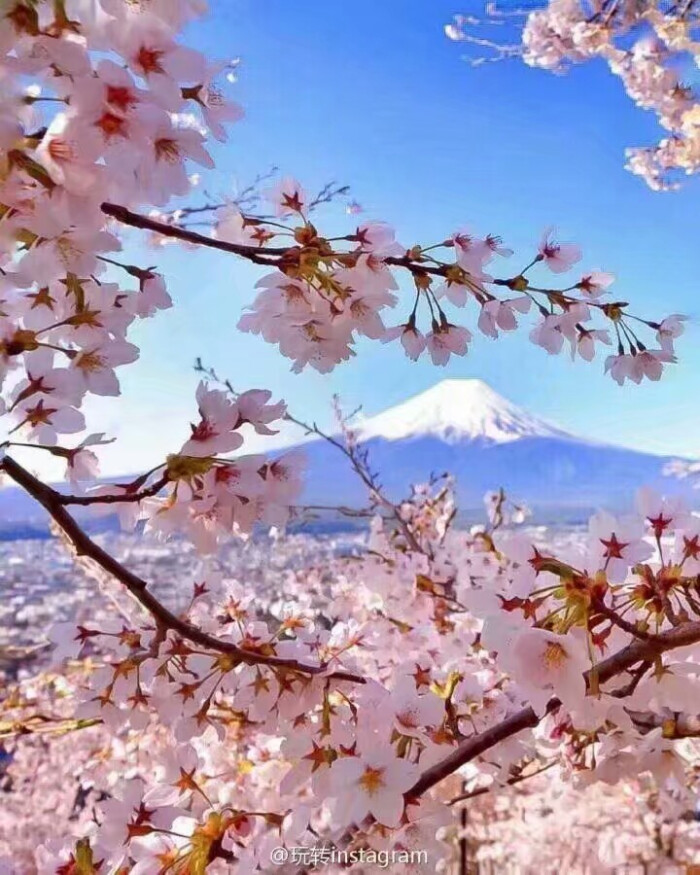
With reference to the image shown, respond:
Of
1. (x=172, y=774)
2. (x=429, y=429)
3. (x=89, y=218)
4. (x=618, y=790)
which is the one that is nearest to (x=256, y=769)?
(x=172, y=774)

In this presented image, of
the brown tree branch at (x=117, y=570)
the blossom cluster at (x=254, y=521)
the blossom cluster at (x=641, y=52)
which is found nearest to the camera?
the blossom cluster at (x=254, y=521)

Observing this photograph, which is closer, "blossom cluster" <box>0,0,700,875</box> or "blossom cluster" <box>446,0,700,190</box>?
"blossom cluster" <box>0,0,700,875</box>

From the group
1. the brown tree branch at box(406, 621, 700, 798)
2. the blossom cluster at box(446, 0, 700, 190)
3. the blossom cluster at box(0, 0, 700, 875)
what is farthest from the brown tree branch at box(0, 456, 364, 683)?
the blossom cluster at box(446, 0, 700, 190)

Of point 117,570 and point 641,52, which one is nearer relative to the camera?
point 117,570

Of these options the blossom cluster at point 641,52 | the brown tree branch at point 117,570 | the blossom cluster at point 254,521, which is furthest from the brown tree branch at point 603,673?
the blossom cluster at point 641,52

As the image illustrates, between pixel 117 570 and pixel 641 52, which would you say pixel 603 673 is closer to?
pixel 117 570

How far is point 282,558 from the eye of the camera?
450 centimetres

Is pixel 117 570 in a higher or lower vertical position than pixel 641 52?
lower

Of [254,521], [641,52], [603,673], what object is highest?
[641,52]

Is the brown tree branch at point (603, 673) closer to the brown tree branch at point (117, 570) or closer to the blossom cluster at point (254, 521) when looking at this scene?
the blossom cluster at point (254, 521)

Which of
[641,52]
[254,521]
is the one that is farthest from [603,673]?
[641,52]

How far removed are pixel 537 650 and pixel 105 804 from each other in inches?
20.3

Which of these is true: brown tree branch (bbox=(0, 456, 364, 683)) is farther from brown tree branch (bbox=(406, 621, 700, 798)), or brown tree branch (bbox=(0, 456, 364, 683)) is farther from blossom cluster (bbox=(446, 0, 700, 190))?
blossom cluster (bbox=(446, 0, 700, 190))

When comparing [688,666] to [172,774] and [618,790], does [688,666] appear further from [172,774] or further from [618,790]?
[618,790]
